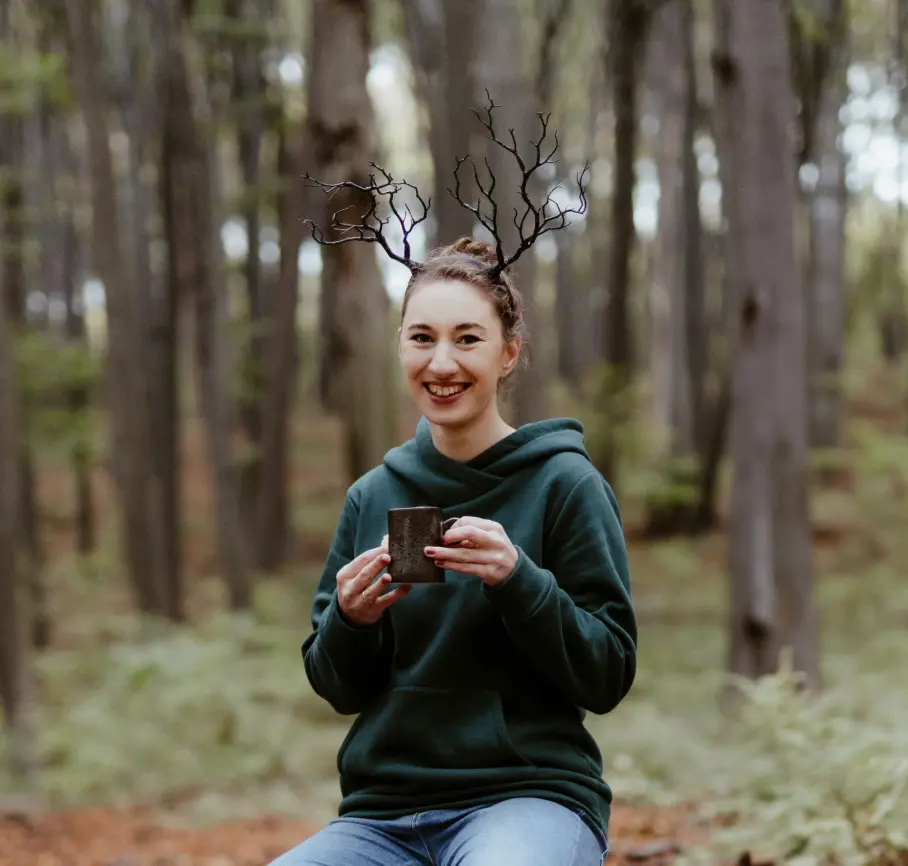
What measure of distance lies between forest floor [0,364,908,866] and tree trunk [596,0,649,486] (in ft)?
7.04

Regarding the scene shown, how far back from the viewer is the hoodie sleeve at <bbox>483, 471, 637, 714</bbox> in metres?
2.28

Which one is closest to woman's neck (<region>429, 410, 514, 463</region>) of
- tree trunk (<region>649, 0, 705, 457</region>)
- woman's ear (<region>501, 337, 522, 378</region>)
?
woman's ear (<region>501, 337, 522, 378</region>)

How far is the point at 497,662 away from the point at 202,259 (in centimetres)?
1042

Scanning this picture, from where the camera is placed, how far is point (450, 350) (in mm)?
2549

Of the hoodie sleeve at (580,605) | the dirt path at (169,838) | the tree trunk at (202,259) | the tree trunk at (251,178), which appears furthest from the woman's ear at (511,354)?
the tree trunk at (251,178)

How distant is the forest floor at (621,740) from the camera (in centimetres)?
430

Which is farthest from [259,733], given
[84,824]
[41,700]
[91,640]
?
[91,640]

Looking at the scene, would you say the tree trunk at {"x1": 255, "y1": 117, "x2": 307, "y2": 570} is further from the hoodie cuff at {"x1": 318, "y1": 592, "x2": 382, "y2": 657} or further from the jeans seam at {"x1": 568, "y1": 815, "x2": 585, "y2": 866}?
the jeans seam at {"x1": 568, "y1": 815, "x2": 585, "y2": 866}

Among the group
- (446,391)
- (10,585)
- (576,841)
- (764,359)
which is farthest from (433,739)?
(10,585)

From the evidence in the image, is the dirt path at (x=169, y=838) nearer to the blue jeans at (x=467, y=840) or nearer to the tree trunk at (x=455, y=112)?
the blue jeans at (x=467, y=840)

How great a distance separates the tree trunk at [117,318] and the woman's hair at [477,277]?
27.2 ft

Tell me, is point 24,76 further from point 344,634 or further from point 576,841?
point 576,841

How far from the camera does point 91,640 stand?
48.3 feet

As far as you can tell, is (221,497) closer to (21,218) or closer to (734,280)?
(21,218)
